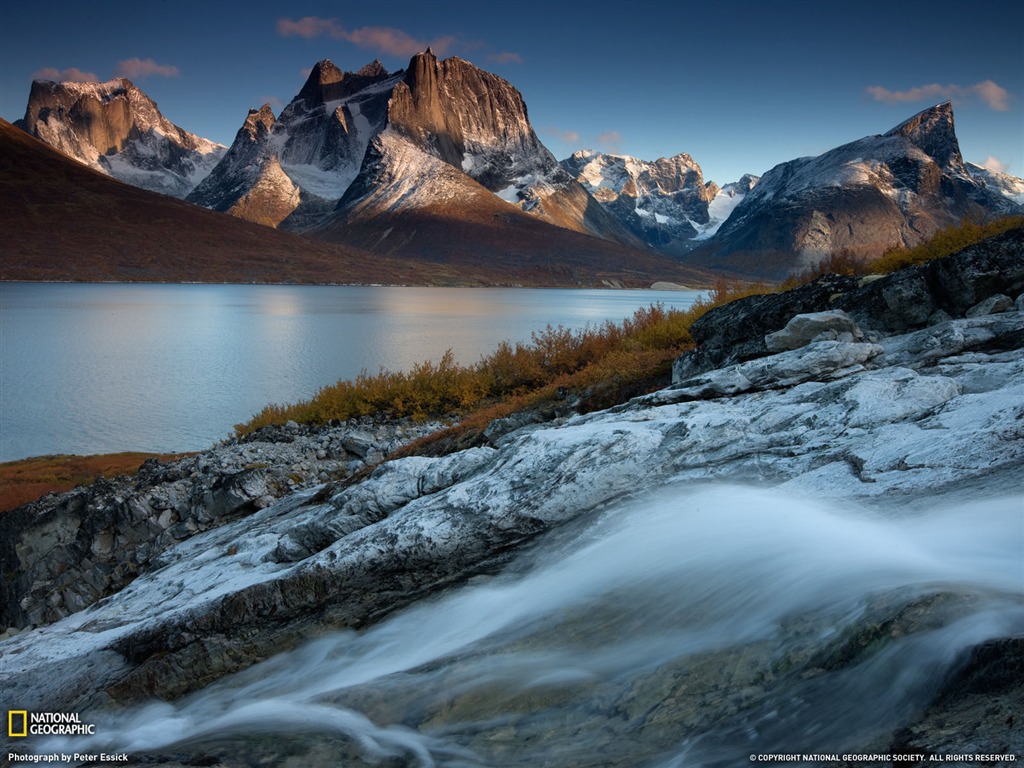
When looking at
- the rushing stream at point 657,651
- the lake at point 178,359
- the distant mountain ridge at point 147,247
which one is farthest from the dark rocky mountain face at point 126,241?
the rushing stream at point 657,651

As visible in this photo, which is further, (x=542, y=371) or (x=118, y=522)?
(x=542, y=371)

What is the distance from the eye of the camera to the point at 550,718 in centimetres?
428

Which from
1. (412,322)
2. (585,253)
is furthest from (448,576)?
(585,253)

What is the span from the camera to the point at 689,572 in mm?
5098

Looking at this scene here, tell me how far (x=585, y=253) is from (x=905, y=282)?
191546 millimetres

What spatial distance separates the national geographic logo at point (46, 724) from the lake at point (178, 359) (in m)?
14.8

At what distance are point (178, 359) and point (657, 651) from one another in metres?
36.0

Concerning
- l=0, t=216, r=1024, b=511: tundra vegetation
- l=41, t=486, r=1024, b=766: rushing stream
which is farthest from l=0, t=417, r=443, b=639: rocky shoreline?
l=41, t=486, r=1024, b=766: rushing stream

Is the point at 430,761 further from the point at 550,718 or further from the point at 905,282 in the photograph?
the point at 905,282

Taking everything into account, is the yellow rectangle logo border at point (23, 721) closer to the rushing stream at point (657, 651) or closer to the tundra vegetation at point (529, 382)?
the rushing stream at point (657, 651)

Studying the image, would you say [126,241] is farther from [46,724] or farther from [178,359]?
[46,724]

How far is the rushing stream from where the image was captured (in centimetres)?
364

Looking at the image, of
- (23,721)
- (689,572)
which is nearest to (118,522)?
(23,721)

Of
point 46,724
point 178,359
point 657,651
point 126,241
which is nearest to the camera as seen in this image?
point 657,651
